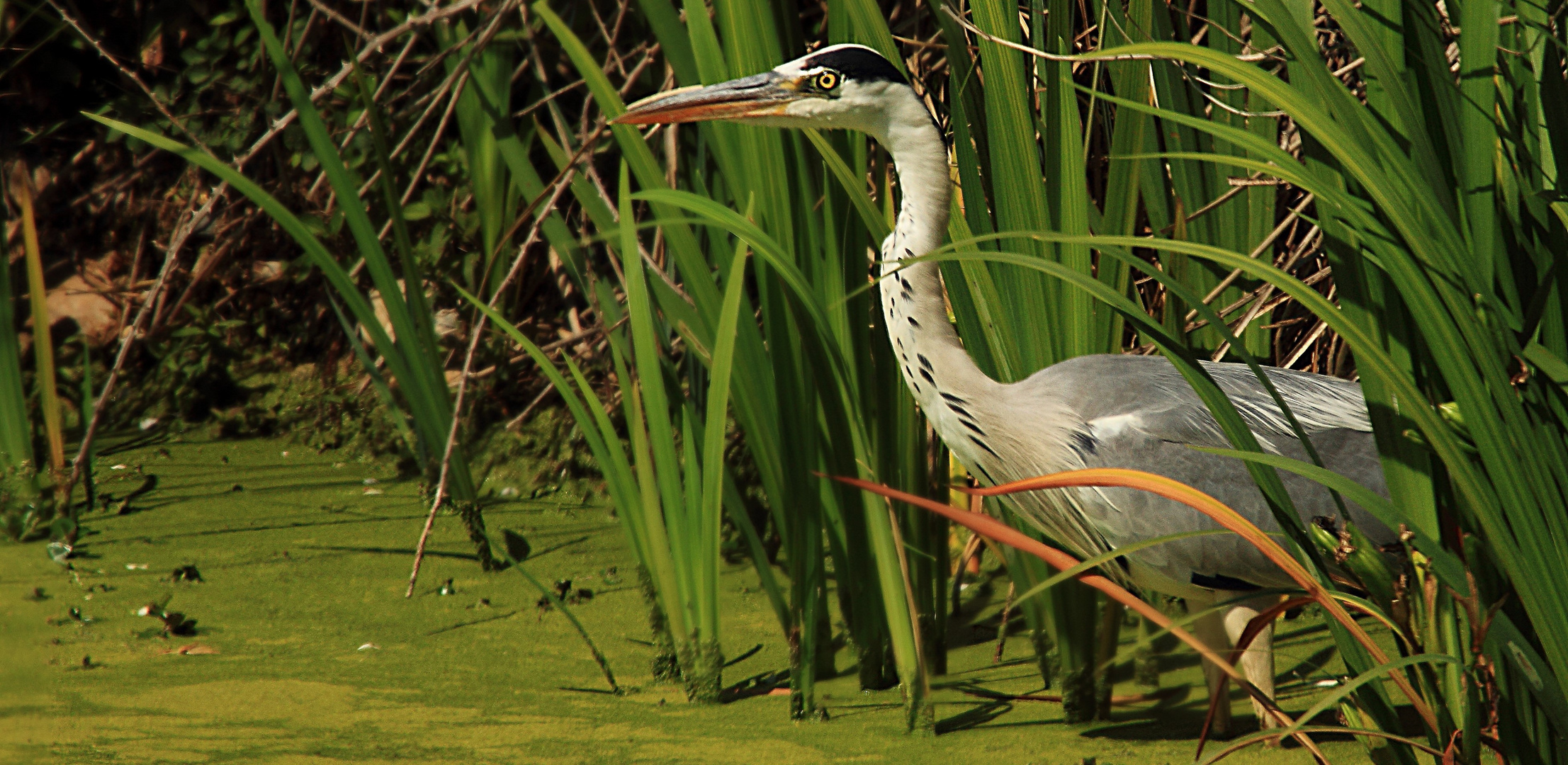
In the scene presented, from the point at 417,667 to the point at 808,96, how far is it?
1312 mm

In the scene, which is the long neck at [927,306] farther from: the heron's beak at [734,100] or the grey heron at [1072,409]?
the heron's beak at [734,100]

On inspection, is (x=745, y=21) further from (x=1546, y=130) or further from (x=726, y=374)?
(x=1546, y=130)

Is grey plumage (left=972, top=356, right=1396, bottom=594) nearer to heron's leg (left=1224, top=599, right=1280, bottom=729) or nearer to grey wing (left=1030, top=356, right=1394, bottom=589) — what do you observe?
grey wing (left=1030, top=356, right=1394, bottom=589)

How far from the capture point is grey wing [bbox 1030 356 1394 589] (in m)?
1.83

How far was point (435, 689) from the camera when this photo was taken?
2.25m

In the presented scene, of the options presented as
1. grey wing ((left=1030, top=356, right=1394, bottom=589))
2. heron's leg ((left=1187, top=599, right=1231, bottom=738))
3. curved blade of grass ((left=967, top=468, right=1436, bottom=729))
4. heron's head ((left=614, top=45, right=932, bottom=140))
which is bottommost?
heron's leg ((left=1187, top=599, right=1231, bottom=738))

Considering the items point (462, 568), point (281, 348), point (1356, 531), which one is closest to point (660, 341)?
point (462, 568)

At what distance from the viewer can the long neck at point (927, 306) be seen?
1910 mm

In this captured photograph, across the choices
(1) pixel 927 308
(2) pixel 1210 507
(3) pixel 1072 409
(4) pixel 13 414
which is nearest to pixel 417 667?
(1) pixel 927 308

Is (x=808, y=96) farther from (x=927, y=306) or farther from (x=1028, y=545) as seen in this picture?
(x=1028, y=545)

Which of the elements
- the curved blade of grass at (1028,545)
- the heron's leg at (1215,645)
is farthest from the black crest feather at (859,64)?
the heron's leg at (1215,645)

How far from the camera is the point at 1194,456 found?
186 cm

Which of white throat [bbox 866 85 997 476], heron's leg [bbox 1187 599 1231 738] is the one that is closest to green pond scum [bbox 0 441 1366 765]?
heron's leg [bbox 1187 599 1231 738]

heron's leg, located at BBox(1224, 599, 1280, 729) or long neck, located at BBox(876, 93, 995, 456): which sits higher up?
long neck, located at BBox(876, 93, 995, 456)
